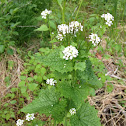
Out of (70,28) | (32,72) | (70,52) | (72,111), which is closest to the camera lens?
(70,52)

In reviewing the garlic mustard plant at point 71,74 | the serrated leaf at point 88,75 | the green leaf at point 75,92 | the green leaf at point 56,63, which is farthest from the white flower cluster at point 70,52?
the green leaf at point 75,92

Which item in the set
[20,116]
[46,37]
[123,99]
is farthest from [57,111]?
[46,37]

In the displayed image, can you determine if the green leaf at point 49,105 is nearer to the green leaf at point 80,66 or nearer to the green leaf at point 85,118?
the green leaf at point 85,118

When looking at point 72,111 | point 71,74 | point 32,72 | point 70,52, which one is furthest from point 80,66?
point 32,72

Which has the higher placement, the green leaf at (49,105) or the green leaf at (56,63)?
the green leaf at (56,63)

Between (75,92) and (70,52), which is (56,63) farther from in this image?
(75,92)

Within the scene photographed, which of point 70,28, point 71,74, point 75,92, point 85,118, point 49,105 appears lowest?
point 85,118
